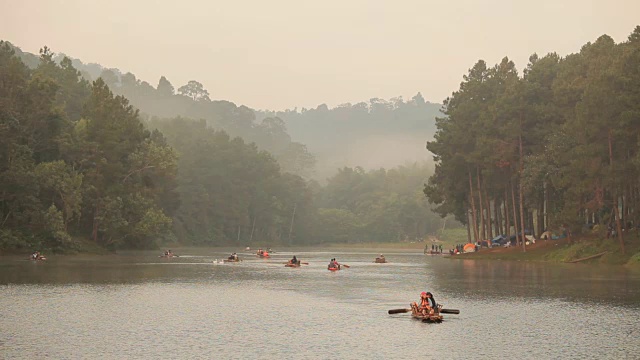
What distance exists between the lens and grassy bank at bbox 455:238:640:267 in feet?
270

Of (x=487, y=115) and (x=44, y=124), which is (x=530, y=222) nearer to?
(x=487, y=115)

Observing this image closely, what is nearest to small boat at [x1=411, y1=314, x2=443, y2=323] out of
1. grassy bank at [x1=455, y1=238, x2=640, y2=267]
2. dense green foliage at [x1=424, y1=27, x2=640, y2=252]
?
dense green foliage at [x1=424, y1=27, x2=640, y2=252]

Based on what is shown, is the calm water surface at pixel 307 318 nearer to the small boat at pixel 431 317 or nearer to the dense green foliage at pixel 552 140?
the small boat at pixel 431 317

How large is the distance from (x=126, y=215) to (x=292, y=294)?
71077 millimetres

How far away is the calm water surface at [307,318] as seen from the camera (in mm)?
31047

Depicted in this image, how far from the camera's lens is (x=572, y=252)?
91250 mm

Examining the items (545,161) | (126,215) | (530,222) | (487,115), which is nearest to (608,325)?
(545,161)

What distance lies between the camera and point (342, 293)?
184 feet

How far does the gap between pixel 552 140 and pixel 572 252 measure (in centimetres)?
1399

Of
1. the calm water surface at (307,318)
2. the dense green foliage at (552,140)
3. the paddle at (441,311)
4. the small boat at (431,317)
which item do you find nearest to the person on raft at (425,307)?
the small boat at (431,317)

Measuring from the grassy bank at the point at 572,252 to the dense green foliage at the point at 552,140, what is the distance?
1.50 meters

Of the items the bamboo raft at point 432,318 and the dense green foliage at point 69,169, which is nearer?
the bamboo raft at point 432,318

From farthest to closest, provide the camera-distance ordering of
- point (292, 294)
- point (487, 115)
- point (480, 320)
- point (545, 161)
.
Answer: point (487, 115) → point (545, 161) → point (292, 294) → point (480, 320)

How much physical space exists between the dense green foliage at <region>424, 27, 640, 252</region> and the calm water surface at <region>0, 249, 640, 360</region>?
18259 millimetres
